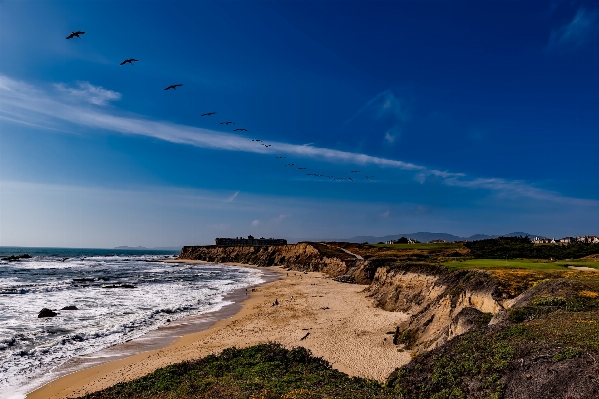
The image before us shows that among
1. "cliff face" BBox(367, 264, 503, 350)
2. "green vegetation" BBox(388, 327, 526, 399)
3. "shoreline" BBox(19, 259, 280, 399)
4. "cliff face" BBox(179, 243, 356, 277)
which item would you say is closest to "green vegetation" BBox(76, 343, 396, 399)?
"green vegetation" BBox(388, 327, 526, 399)

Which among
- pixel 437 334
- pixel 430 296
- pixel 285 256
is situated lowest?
pixel 285 256

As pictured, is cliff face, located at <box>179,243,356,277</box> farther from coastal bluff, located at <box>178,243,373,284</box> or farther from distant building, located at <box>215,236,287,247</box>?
distant building, located at <box>215,236,287,247</box>

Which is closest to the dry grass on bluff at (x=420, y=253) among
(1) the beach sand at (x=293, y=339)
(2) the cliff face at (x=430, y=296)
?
(2) the cliff face at (x=430, y=296)

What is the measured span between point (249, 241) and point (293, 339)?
128m

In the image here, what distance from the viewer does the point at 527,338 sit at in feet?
32.8

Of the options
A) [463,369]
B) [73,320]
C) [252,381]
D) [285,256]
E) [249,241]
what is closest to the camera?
[463,369]

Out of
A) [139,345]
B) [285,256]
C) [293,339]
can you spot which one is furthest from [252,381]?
[285,256]

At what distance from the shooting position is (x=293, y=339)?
21.6 m

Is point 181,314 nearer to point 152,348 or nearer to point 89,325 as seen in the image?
point 89,325

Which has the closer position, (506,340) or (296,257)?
(506,340)

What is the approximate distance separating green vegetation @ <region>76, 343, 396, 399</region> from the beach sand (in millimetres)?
2584

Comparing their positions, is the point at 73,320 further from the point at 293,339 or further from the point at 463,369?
the point at 463,369

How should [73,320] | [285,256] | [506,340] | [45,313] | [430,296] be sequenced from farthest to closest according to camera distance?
1. [285,256]
2. [45,313]
3. [73,320]
4. [430,296]
5. [506,340]

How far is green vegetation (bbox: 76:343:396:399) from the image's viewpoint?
35.7 ft
